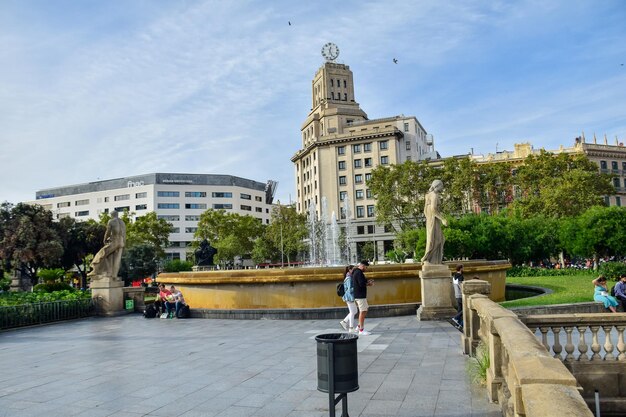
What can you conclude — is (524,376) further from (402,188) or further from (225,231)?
(225,231)

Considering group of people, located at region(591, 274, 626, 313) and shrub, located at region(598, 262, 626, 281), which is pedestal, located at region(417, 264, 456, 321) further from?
shrub, located at region(598, 262, 626, 281)

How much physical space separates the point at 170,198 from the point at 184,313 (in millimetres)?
85404

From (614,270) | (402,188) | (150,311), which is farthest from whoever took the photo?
(402,188)

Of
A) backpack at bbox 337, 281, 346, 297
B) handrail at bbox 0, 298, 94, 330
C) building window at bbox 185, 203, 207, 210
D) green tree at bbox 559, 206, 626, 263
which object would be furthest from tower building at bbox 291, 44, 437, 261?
backpack at bbox 337, 281, 346, 297

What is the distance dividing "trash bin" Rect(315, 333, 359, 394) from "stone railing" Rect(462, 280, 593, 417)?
4.95 ft

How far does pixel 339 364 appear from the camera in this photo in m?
4.87

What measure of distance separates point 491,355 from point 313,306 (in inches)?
391

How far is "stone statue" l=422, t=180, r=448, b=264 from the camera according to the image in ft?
44.1

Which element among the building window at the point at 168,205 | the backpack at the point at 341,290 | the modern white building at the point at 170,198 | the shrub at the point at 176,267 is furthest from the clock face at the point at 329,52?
the backpack at the point at 341,290

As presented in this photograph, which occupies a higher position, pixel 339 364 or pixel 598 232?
pixel 598 232

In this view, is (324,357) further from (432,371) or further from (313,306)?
(313,306)

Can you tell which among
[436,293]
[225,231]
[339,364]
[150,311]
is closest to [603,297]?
[436,293]

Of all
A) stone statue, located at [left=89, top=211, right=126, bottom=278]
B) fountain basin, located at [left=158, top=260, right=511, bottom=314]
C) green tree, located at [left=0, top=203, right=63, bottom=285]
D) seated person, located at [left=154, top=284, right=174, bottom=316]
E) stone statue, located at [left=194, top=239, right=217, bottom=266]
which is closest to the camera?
fountain basin, located at [left=158, top=260, right=511, bottom=314]

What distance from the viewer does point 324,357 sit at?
16.1 ft
